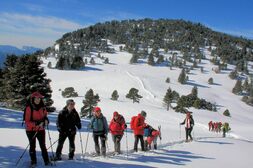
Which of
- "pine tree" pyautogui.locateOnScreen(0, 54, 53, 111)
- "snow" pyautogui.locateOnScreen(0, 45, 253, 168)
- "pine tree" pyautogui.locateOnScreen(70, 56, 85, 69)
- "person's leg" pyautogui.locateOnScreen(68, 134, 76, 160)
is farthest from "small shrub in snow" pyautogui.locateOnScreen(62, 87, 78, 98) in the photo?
"person's leg" pyautogui.locateOnScreen(68, 134, 76, 160)

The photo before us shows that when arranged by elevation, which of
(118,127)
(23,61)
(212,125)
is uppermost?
(23,61)

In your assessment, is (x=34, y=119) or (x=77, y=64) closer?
(x=34, y=119)

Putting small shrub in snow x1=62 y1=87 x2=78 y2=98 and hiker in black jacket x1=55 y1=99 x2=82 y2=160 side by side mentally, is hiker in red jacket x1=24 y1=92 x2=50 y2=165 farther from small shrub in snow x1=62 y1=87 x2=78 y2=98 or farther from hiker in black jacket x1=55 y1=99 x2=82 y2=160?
small shrub in snow x1=62 y1=87 x2=78 y2=98

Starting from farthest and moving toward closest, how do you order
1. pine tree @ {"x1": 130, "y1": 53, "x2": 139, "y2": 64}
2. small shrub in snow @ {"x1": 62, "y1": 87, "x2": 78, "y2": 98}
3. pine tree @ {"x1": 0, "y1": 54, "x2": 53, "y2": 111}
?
pine tree @ {"x1": 130, "y1": 53, "x2": 139, "y2": 64}, small shrub in snow @ {"x1": 62, "y1": 87, "x2": 78, "y2": 98}, pine tree @ {"x1": 0, "y1": 54, "x2": 53, "y2": 111}

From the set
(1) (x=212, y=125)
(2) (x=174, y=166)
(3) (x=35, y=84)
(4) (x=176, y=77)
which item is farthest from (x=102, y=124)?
(4) (x=176, y=77)

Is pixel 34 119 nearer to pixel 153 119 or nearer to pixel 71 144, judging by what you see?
pixel 71 144

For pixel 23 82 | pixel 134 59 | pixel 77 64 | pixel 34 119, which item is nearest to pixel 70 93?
pixel 23 82

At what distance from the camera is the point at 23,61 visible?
37.6 m

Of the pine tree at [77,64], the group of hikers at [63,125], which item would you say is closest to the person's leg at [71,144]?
the group of hikers at [63,125]

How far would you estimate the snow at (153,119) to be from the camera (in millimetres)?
13703

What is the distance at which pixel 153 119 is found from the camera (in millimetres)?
54625

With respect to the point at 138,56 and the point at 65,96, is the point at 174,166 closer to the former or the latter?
the point at 65,96

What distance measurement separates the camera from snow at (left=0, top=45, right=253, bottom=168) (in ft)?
45.0

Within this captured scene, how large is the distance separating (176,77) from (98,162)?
155m
